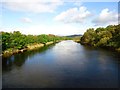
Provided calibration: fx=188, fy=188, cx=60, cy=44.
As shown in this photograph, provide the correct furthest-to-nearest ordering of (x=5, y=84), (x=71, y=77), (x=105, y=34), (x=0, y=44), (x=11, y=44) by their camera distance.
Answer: (x=105, y=34), (x=11, y=44), (x=0, y=44), (x=71, y=77), (x=5, y=84)

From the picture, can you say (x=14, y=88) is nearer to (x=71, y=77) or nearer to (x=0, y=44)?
(x=71, y=77)

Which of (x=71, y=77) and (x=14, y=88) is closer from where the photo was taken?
(x=14, y=88)

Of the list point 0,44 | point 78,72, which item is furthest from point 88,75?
point 0,44

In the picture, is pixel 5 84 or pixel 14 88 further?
pixel 5 84

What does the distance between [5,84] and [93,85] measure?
6.78m

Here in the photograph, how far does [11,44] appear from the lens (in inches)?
1288

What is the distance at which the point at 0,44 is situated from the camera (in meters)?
29.8

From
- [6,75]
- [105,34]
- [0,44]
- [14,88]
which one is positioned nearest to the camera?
[14,88]

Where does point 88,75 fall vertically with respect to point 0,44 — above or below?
below

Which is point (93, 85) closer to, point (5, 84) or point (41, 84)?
point (41, 84)

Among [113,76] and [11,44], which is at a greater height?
[11,44]

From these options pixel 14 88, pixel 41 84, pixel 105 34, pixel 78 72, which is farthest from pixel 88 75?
pixel 105 34

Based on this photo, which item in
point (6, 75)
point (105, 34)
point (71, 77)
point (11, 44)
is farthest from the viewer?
point (105, 34)

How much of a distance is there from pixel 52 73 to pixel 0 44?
14989 millimetres
